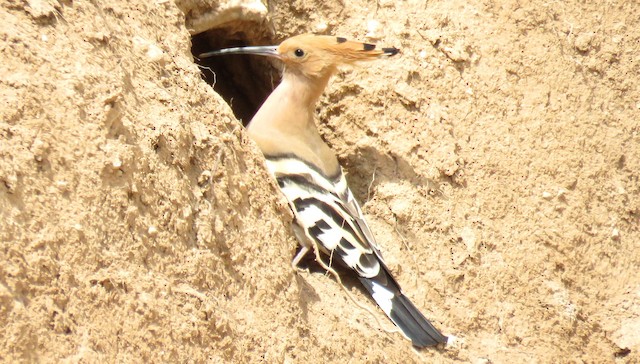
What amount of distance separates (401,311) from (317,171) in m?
0.65

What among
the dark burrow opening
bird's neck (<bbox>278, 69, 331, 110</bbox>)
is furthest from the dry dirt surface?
bird's neck (<bbox>278, 69, 331, 110</bbox>)

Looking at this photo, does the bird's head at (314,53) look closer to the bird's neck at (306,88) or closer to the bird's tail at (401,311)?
the bird's neck at (306,88)

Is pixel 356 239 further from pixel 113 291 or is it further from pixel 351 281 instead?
pixel 113 291

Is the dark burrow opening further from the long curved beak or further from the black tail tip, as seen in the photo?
the black tail tip

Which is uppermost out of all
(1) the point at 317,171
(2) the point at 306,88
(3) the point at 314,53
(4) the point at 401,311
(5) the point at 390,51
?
(5) the point at 390,51

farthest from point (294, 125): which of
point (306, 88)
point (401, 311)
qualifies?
Answer: point (401, 311)

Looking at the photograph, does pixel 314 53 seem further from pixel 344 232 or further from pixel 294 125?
pixel 344 232

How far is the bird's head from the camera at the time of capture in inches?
161

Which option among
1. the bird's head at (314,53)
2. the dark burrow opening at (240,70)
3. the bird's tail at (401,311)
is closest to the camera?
the bird's tail at (401,311)

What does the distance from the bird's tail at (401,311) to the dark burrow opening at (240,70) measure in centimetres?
118

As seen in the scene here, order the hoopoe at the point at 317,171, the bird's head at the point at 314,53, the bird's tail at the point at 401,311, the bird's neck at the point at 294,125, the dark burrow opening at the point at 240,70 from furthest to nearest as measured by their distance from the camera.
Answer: the dark burrow opening at the point at 240,70 → the bird's head at the point at 314,53 → the bird's neck at the point at 294,125 → the hoopoe at the point at 317,171 → the bird's tail at the point at 401,311

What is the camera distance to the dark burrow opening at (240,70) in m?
4.35

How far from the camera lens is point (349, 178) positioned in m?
4.19

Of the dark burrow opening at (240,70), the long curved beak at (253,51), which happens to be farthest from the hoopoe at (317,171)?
the dark burrow opening at (240,70)
